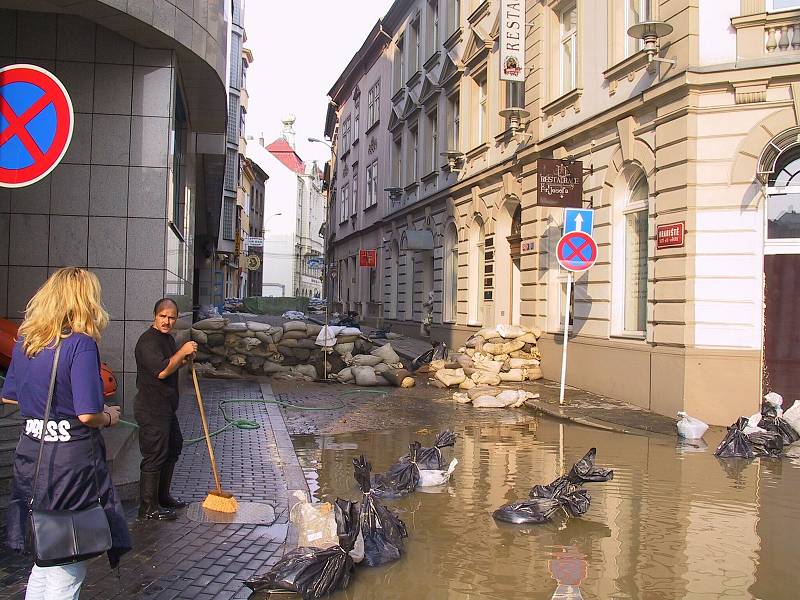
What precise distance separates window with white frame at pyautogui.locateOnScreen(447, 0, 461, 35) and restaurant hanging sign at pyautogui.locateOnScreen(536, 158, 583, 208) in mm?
9472

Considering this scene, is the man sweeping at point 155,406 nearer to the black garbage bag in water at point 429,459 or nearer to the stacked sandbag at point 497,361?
the black garbage bag in water at point 429,459

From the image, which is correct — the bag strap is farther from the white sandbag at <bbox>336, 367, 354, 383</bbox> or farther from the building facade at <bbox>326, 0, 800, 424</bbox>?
the white sandbag at <bbox>336, 367, 354, 383</bbox>

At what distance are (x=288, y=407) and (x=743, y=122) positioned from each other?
8.03 meters

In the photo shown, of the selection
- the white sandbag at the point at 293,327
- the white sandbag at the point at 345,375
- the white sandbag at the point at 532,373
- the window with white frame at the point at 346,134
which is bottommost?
the white sandbag at the point at 345,375

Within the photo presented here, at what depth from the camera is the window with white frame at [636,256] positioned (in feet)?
41.8

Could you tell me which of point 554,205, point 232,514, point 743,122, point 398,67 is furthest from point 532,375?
point 398,67

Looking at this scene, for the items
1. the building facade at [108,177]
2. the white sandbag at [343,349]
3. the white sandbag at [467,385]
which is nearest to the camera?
the building facade at [108,177]

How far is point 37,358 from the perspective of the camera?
311 centimetres

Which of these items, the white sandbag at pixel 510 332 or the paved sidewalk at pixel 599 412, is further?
the white sandbag at pixel 510 332

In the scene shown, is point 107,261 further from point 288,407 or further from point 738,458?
point 738,458

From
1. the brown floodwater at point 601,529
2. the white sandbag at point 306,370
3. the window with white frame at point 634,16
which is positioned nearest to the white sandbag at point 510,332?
the white sandbag at point 306,370

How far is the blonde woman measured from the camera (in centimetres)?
303

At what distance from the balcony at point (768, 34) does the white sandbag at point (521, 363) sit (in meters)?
7.19

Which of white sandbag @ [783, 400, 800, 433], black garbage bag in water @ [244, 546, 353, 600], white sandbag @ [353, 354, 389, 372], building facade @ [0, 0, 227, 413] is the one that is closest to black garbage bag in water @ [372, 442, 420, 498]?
black garbage bag in water @ [244, 546, 353, 600]
